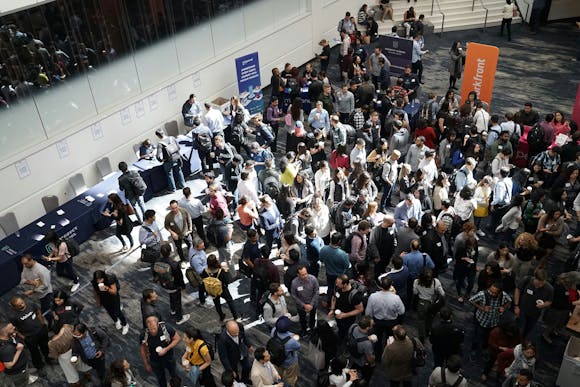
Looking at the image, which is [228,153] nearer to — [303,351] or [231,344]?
[303,351]

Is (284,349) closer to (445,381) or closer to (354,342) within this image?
(354,342)

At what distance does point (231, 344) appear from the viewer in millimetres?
6723

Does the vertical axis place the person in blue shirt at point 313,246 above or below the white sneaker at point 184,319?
above

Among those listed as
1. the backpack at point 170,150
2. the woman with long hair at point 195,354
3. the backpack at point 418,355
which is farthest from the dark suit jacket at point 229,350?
the backpack at point 170,150

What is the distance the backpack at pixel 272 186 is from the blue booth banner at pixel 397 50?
6747 millimetres

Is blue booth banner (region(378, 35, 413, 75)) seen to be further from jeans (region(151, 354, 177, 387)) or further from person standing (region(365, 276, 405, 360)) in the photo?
jeans (region(151, 354, 177, 387))

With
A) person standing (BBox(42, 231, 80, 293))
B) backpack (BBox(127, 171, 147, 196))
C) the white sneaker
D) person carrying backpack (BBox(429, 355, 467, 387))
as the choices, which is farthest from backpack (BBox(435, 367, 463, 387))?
backpack (BBox(127, 171, 147, 196))

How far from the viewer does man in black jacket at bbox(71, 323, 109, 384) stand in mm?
7016

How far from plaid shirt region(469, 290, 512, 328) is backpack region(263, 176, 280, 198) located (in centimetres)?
403

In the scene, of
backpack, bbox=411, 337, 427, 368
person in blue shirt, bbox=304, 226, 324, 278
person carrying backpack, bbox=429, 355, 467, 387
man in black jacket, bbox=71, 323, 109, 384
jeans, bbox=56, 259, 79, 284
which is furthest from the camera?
jeans, bbox=56, 259, 79, 284

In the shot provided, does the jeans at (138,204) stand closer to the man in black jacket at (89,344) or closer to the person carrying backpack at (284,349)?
the man in black jacket at (89,344)

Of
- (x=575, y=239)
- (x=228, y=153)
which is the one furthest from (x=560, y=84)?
(x=228, y=153)

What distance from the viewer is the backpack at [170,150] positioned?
1155cm

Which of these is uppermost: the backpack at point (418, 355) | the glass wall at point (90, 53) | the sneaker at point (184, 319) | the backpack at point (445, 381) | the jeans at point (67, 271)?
the glass wall at point (90, 53)
